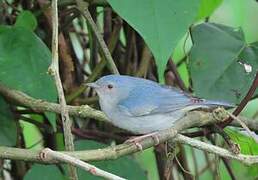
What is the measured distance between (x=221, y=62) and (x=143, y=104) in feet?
0.87

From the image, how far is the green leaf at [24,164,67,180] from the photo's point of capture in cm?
183

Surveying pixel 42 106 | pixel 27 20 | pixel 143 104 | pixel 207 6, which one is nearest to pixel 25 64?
pixel 42 106

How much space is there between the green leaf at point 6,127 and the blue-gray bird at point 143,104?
264 millimetres

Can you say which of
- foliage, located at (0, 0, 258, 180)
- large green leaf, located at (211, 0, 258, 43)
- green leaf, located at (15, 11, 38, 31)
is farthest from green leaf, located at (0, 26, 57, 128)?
large green leaf, located at (211, 0, 258, 43)

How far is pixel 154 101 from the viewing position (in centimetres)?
199

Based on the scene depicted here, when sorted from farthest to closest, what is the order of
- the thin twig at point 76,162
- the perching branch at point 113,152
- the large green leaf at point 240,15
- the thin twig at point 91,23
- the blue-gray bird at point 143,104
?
the large green leaf at point 240,15 → the thin twig at point 91,23 → the blue-gray bird at point 143,104 → the perching branch at point 113,152 → the thin twig at point 76,162

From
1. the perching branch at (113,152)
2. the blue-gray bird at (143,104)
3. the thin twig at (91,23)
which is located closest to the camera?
the perching branch at (113,152)

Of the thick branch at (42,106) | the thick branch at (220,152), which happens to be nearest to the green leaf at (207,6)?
the thick branch at (42,106)

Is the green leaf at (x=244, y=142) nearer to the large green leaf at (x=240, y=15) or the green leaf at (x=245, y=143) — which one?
the green leaf at (x=245, y=143)

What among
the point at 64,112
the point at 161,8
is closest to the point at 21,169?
A: the point at 64,112

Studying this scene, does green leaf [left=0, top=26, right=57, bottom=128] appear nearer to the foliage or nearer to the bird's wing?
the foliage

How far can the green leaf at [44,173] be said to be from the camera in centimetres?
183

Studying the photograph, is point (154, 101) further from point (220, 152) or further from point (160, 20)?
point (160, 20)

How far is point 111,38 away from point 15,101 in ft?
1.65
